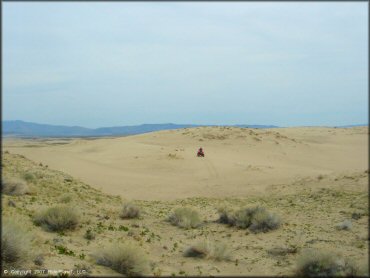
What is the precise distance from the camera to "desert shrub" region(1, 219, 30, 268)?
25.4 ft

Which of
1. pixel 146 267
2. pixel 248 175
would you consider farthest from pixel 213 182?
pixel 146 267

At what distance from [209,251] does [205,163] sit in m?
22.9

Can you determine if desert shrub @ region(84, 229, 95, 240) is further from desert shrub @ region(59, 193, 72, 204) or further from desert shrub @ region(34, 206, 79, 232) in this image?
desert shrub @ region(59, 193, 72, 204)

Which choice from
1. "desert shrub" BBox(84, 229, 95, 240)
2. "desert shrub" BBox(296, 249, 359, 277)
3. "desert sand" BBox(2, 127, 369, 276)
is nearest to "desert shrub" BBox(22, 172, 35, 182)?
"desert sand" BBox(2, 127, 369, 276)

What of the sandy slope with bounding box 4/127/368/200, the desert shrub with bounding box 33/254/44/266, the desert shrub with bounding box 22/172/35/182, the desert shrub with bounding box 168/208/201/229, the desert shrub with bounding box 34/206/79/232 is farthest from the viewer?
the sandy slope with bounding box 4/127/368/200

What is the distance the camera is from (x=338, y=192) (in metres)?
19.8

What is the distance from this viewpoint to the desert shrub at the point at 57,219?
38.0 feet

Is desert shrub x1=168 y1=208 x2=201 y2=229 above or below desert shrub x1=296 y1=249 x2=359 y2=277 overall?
below

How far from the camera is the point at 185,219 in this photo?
14.1 meters

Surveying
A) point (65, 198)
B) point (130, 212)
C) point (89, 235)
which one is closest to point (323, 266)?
point (89, 235)

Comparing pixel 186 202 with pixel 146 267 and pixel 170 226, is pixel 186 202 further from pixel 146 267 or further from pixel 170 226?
pixel 146 267

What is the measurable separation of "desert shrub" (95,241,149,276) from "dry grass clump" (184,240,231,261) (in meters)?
1.86

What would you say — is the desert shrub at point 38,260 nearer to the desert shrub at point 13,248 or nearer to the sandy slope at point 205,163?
the desert shrub at point 13,248

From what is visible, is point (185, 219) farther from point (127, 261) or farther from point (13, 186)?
point (13, 186)
